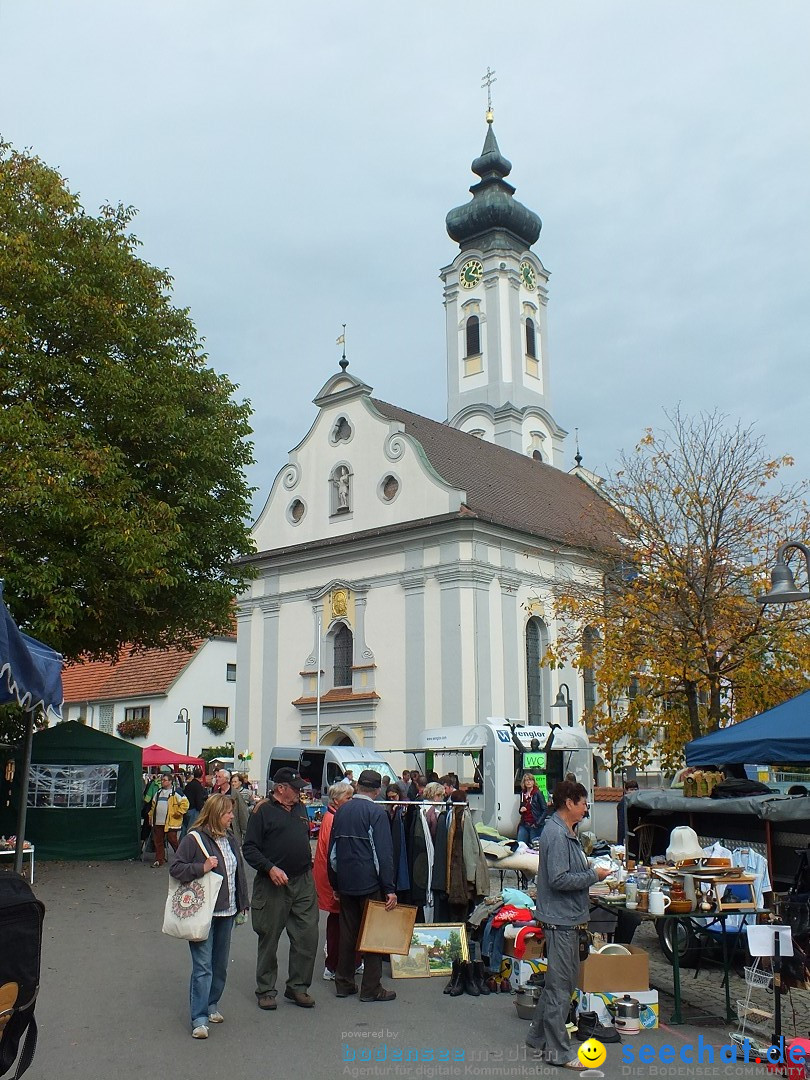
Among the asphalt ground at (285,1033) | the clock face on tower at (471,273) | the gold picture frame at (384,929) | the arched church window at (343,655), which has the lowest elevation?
the asphalt ground at (285,1033)

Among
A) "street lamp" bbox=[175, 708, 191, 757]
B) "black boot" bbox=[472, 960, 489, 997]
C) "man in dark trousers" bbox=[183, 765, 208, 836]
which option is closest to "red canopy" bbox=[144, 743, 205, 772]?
"street lamp" bbox=[175, 708, 191, 757]

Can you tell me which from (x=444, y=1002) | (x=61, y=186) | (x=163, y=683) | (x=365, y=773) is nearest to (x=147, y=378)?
(x=61, y=186)

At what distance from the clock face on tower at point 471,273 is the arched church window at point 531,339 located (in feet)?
10.6

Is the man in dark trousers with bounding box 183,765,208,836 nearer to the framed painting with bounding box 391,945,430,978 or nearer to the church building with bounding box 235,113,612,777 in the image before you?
the framed painting with bounding box 391,945,430,978

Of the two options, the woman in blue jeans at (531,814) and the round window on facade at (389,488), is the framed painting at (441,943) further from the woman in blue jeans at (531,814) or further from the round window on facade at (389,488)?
the round window on facade at (389,488)

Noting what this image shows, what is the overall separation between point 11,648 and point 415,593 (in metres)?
24.9

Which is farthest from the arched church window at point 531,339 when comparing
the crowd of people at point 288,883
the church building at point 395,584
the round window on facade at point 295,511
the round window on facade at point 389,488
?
the crowd of people at point 288,883

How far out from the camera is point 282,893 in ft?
26.5

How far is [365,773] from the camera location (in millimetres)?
8422

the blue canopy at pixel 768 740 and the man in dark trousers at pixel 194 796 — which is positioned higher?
the blue canopy at pixel 768 740

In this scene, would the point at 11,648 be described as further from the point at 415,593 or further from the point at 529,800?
the point at 415,593

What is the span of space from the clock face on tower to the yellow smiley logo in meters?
46.1

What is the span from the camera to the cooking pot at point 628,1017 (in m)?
7.43

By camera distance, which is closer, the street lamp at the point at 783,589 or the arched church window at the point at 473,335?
the street lamp at the point at 783,589
